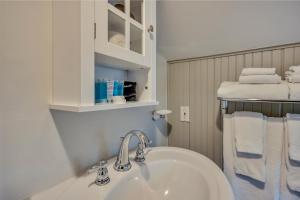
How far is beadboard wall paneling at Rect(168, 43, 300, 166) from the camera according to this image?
0.92 metres

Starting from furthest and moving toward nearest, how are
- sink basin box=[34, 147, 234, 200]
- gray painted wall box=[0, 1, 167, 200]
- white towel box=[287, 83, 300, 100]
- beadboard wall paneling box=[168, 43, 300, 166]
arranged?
beadboard wall paneling box=[168, 43, 300, 166]
white towel box=[287, 83, 300, 100]
sink basin box=[34, 147, 234, 200]
gray painted wall box=[0, 1, 167, 200]

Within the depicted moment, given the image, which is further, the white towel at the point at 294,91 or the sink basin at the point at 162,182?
the white towel at the point at 294,91

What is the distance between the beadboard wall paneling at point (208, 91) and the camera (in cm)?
92

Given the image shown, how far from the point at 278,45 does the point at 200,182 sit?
0.86 meters

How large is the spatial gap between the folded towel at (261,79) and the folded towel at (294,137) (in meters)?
0.19

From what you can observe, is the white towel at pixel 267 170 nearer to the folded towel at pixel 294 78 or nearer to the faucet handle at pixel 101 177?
the folded towel at pixel 294 78

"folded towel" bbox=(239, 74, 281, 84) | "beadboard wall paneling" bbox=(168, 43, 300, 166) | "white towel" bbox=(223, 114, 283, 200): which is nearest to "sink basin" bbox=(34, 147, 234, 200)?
"white towel" bbox=(223, 114, 283, 200)

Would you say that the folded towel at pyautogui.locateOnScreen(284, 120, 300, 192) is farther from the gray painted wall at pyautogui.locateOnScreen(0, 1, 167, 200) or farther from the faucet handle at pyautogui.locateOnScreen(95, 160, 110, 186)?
the gray painted wall at pyautogui.locateOnScreen(0, 1, 167, 200)

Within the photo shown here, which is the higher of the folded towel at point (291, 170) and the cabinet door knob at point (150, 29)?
the cabinet door knob at point (150, 29)

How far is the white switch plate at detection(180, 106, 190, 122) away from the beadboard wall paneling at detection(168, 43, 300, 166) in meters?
0.03

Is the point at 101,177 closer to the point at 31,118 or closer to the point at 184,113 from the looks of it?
the point at 31,118

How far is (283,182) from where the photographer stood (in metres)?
0.80

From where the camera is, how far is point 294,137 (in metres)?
0.75

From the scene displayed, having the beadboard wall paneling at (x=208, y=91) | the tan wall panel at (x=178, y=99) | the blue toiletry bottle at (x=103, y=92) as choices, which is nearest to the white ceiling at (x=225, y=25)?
the beadboard wall paneling at (x=208, y=91)
